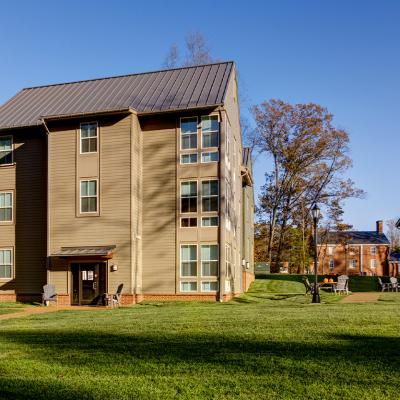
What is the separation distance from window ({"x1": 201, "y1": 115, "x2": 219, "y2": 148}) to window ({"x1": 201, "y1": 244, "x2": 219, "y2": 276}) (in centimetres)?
453

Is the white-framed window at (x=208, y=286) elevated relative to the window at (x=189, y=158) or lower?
lower

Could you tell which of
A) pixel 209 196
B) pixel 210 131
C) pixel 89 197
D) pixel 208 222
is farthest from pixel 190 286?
pixel 210 131

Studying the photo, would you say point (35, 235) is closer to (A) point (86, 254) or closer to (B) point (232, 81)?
(A) point (86, 254)

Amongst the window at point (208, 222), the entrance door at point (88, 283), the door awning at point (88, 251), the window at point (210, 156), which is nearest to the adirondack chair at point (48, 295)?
the entrance door at point (88, 283)

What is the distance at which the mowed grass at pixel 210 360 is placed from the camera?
21.8ft

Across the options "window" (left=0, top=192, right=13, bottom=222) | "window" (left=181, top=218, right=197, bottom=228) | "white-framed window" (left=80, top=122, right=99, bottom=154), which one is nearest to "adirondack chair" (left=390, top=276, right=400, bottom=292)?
"window" (left=181, top=218, right=197, bottom=228)

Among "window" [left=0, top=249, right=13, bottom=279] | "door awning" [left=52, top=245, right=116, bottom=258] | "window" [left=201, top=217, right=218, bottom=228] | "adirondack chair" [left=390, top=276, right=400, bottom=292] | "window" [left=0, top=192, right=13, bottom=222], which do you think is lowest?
"adirondack chair" [left=390, top=276, right=400, bottom=292]

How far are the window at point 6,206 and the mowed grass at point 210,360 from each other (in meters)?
14.5

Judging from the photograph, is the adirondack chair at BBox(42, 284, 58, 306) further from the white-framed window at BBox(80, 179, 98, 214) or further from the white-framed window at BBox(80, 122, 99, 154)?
the white-framed window at BBox(80, 122, 99, 154)

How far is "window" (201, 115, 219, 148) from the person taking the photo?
23859 mm

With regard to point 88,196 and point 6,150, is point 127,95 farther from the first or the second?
point 6,150

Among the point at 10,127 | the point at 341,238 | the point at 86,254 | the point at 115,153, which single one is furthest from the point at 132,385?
the point at 341,238

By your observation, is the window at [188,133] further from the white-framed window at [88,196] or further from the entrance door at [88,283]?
the entrance door at [88,283]

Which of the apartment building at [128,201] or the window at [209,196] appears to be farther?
the window at [209,196]
